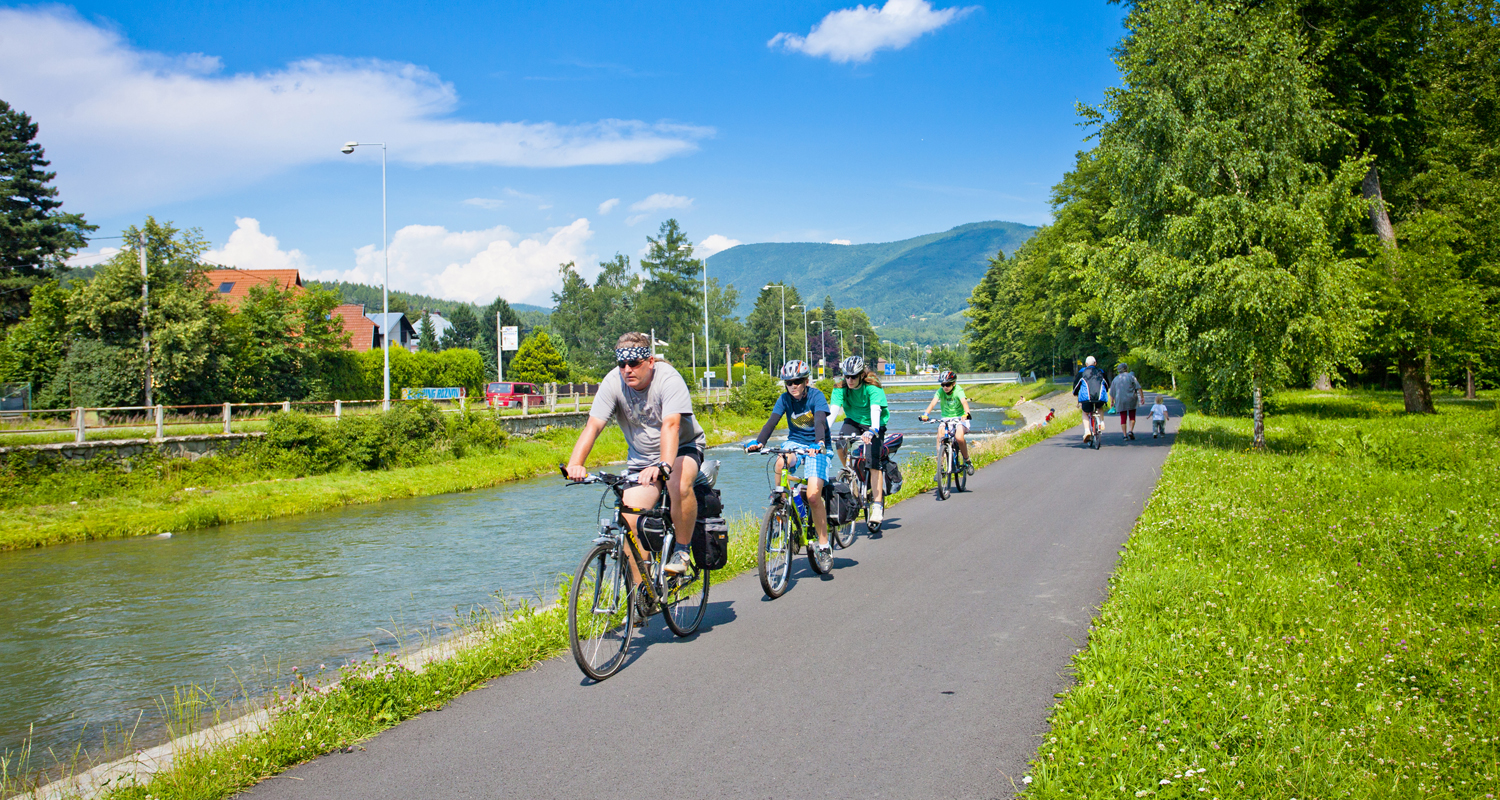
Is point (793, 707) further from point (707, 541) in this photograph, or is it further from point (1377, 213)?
point (1377, 213)

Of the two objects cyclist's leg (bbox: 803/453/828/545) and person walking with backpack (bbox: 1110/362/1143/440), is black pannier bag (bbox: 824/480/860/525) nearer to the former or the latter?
cyclist's leg (bbox: 803/453/828/545)

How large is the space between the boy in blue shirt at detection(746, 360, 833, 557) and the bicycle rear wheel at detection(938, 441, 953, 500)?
213 inches

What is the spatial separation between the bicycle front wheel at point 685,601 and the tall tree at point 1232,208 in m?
14.6

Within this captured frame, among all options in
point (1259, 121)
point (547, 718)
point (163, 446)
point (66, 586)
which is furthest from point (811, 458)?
point (163, 446)

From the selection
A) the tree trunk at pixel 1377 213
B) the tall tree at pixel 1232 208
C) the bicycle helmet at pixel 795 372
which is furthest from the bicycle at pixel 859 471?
the tree trunk at pixel 1377 213

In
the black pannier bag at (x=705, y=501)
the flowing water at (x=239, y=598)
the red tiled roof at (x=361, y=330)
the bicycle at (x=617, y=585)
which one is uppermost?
the red tiled roof at (x=361, y=330)

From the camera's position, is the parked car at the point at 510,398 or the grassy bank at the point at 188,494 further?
the parked car at the point at 510,398

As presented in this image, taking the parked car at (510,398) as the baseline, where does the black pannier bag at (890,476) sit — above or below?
below

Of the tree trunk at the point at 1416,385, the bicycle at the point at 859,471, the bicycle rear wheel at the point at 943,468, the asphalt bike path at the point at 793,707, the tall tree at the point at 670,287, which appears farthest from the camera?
the tall tree at the point at 670,287

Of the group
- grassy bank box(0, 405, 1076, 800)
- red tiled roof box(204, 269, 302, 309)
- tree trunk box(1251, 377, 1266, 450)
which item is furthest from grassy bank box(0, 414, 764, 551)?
red tiled roof box(204, 269, 302, 309)

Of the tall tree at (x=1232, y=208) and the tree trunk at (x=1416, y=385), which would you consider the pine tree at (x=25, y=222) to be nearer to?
the tall tree at (x=1232, y=208)

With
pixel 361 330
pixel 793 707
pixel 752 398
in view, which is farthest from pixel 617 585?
pixel 361 330

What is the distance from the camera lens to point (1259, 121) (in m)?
17.6

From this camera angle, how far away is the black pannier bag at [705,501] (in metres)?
5.80
